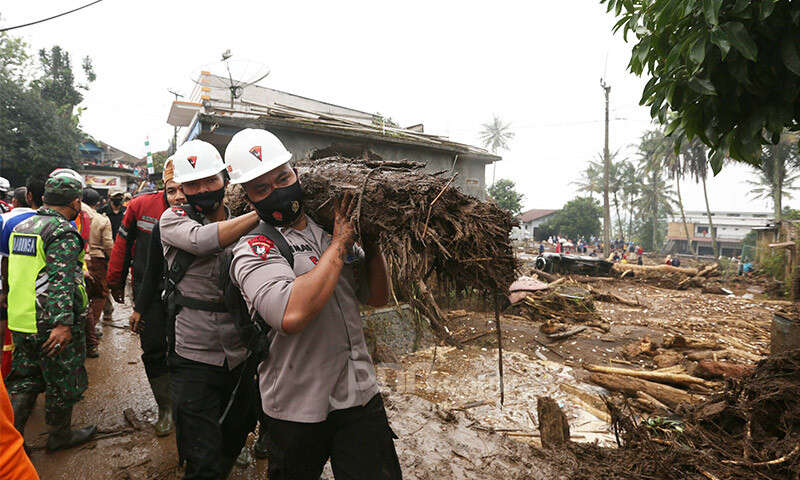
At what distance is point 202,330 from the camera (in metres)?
2.44

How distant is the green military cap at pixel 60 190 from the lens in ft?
10.1

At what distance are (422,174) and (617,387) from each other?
205 inches

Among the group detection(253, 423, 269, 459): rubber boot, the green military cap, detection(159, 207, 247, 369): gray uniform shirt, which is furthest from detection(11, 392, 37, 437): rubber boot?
detection(253, 423, 269, 459): rubber boot

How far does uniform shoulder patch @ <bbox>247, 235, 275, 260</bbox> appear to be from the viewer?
1.65 meters

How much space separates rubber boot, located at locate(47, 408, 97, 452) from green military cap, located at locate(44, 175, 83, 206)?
1.67m

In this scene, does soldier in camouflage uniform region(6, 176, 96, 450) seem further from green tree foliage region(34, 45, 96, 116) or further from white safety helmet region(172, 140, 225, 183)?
green tree foliage region(34, 45, 96, 116)

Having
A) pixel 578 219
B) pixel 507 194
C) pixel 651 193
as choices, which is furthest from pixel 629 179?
pixel 507 194

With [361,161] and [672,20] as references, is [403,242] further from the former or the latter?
[672,20]

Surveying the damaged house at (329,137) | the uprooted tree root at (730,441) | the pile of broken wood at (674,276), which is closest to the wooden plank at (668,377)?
the uprooted tree root at (730,441)

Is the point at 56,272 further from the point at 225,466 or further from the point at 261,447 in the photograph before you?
the point at 261,447

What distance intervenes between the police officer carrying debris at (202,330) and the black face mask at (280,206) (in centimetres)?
41

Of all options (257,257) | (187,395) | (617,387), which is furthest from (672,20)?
(617,387)

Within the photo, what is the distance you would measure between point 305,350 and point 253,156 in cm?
90

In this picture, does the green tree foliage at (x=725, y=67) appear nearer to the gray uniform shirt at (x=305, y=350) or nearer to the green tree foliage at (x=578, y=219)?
the gray uniform shirt at (x=305, y=350)
